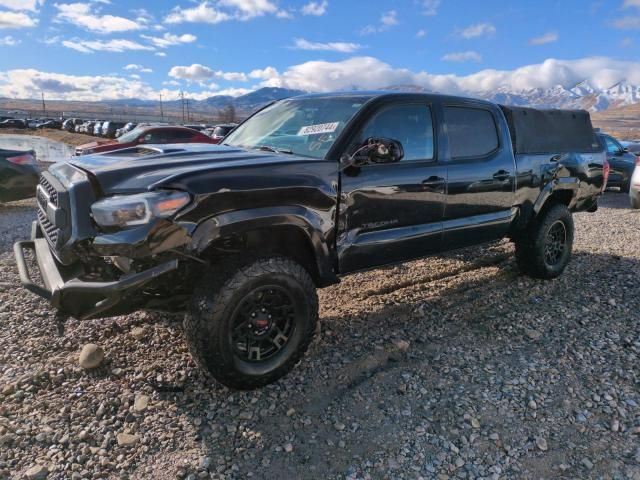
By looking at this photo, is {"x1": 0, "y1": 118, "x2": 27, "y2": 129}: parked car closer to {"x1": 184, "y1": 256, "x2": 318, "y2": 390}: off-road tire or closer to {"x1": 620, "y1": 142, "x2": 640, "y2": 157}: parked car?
{"x1": 620, "y1": 142, "x2": 640, "y2": 157}: parked car

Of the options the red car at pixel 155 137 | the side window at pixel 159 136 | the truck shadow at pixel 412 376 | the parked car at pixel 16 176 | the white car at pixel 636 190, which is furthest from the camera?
the side window at pixel 159 136

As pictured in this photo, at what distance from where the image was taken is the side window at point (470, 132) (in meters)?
4.15

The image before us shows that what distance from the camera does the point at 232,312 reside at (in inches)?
112

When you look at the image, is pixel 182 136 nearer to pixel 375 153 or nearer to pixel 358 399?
pixel 375 153

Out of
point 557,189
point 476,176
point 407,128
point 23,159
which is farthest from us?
point 23,159

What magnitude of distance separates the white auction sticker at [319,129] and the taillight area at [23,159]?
6871mm

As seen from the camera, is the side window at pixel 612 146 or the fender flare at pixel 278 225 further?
the side window at pixel 612 146

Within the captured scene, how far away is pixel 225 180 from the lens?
9.20 ft

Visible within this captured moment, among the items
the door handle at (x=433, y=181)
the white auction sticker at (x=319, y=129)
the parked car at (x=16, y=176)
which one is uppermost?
the white auction sticker at (x=319, y=129)

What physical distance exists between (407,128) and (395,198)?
2.06ft

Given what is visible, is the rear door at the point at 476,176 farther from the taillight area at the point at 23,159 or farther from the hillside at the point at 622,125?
the hillside at the point at 622,125

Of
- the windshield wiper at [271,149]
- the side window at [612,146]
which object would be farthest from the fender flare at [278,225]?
the side window at [612,146]

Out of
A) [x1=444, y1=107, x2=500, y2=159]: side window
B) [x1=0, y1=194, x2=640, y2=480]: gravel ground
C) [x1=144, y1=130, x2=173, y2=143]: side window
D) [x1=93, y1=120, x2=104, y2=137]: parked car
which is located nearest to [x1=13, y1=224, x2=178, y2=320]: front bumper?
[x1=0, y1=194, x2=640, y2=480]: gravel ground

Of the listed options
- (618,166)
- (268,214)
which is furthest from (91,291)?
(618,166)
